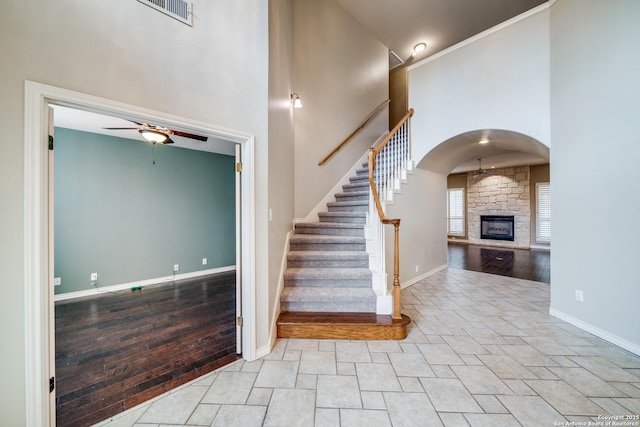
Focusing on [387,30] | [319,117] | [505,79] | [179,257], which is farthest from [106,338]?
[387,30]

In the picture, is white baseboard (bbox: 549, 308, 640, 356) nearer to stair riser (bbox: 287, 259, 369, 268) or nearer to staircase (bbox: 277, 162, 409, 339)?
staircase (bbox: 277, 162, 409, 339)

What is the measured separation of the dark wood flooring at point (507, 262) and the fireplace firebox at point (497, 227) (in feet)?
2.27

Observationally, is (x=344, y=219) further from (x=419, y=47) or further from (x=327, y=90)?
(x=419, y=47)

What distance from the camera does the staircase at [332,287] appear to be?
2.50 meters

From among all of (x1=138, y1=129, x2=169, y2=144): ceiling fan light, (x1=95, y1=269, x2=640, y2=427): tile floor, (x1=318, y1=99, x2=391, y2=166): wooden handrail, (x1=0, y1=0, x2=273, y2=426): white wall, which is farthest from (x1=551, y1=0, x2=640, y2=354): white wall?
(x1=138, y1=129, x2=169, y2=144): ceiling fan light

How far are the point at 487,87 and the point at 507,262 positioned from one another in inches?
187

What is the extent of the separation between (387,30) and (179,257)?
20.7ft

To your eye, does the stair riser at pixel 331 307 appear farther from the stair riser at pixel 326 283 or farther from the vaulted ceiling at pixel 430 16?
the vaulted ceiling at pixel 430 16

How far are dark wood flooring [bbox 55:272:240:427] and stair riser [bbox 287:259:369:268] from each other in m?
1.08

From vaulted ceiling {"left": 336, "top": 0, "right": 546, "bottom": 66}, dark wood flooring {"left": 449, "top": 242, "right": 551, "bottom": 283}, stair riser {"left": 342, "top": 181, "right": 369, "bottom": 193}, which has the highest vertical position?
vaulted ceiling {"left": 336, "top": 0, "right": 546, "bottom": 66}

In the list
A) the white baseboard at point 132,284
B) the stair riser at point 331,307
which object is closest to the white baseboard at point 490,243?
the stair riser at point 331,307

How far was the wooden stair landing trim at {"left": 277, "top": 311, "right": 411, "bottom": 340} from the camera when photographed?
98.3 inches

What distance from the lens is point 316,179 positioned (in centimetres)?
445

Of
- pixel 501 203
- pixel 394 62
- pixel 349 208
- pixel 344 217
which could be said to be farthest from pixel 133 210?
pixel 501 203
